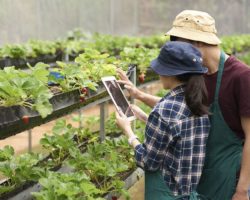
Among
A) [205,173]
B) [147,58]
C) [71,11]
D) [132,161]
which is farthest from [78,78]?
[71,11]

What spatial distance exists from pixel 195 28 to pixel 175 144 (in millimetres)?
599

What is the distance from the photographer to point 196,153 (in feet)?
7.44

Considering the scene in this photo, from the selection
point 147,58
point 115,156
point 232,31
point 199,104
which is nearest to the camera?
point 199,104

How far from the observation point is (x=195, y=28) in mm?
2377

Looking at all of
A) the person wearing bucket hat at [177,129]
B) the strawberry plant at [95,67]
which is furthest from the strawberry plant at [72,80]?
the person wearing bucket hat at [177,129]

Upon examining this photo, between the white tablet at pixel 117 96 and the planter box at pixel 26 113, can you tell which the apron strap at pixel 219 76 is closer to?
the white tablet at pixel 117 96

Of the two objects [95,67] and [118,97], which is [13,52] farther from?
[118,97]

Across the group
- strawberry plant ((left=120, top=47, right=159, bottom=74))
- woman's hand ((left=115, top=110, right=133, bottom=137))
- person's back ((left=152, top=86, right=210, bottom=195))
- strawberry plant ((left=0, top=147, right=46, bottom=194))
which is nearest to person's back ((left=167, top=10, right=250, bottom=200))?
person's back ((left=152, top=86, right=210, bottom=195))

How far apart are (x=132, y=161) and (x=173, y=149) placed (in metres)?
1.35

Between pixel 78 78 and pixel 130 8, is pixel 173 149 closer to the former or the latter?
pixel 78 78

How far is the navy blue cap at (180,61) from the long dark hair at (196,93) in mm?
36

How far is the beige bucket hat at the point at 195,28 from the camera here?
7.70ft

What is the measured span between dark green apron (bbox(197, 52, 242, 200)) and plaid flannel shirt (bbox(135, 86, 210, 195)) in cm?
7

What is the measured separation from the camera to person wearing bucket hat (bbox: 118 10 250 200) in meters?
2.28
